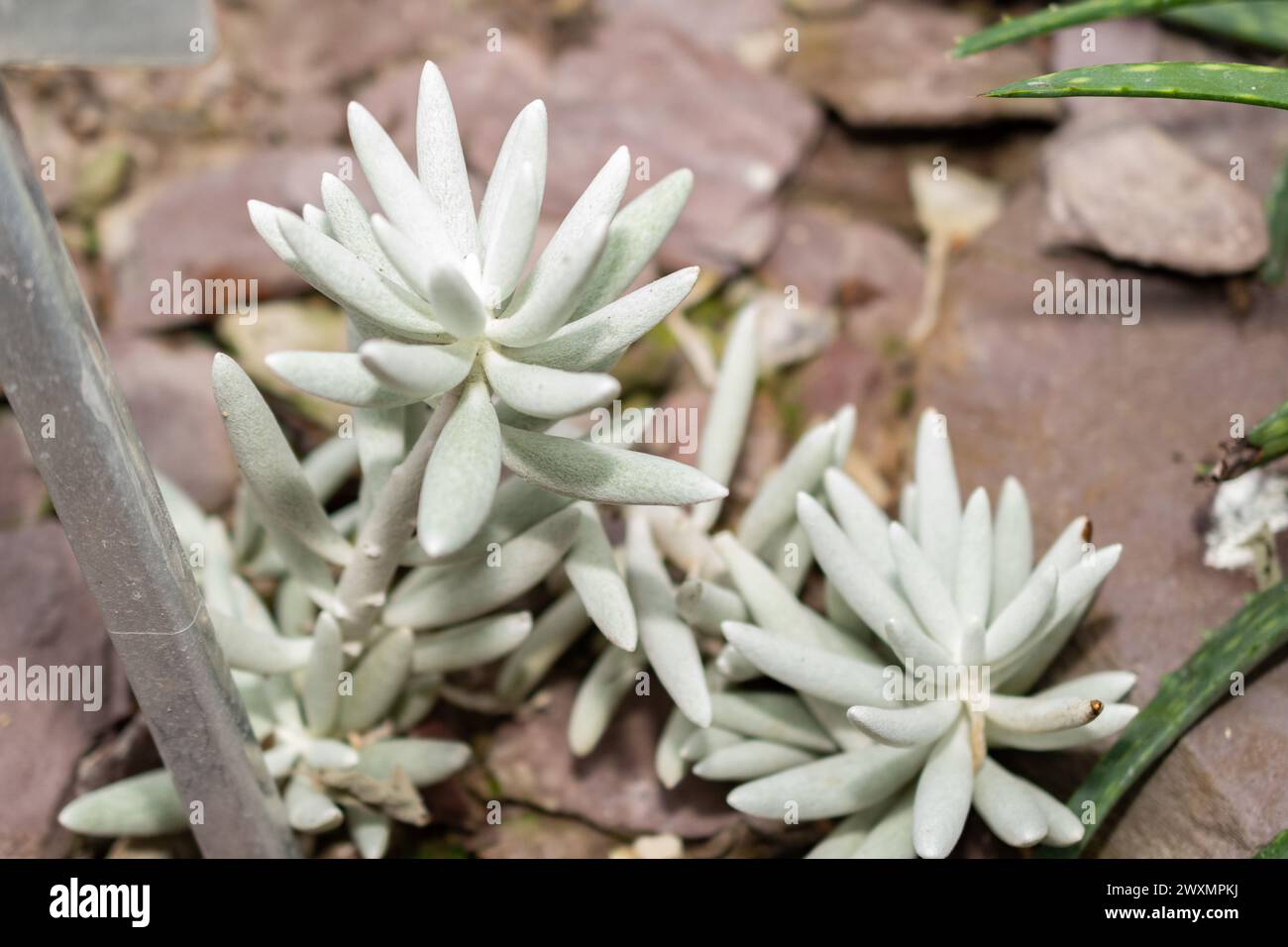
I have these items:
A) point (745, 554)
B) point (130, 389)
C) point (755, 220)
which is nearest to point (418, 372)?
point (745, 554)

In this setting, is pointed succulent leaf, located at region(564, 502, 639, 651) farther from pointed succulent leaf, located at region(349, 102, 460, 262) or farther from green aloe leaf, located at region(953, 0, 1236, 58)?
green aloe leaf, located at region(953, 0, 1236, 58)

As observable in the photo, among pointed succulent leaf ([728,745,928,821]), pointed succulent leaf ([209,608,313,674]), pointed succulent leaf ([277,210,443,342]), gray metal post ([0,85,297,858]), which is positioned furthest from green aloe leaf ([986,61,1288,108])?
pointed succulent leaf ([209,608,313,674])

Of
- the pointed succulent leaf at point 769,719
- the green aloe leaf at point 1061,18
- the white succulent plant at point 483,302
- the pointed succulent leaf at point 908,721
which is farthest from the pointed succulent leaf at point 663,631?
the green aloe leaf at point 1061,18

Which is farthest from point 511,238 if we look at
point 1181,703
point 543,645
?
point 1181,703

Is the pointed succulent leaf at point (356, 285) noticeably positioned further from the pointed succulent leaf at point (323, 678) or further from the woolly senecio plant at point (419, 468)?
the pointed succulent leaf at point (323, 678)

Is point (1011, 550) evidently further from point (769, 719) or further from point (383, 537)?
point (383, 537)
